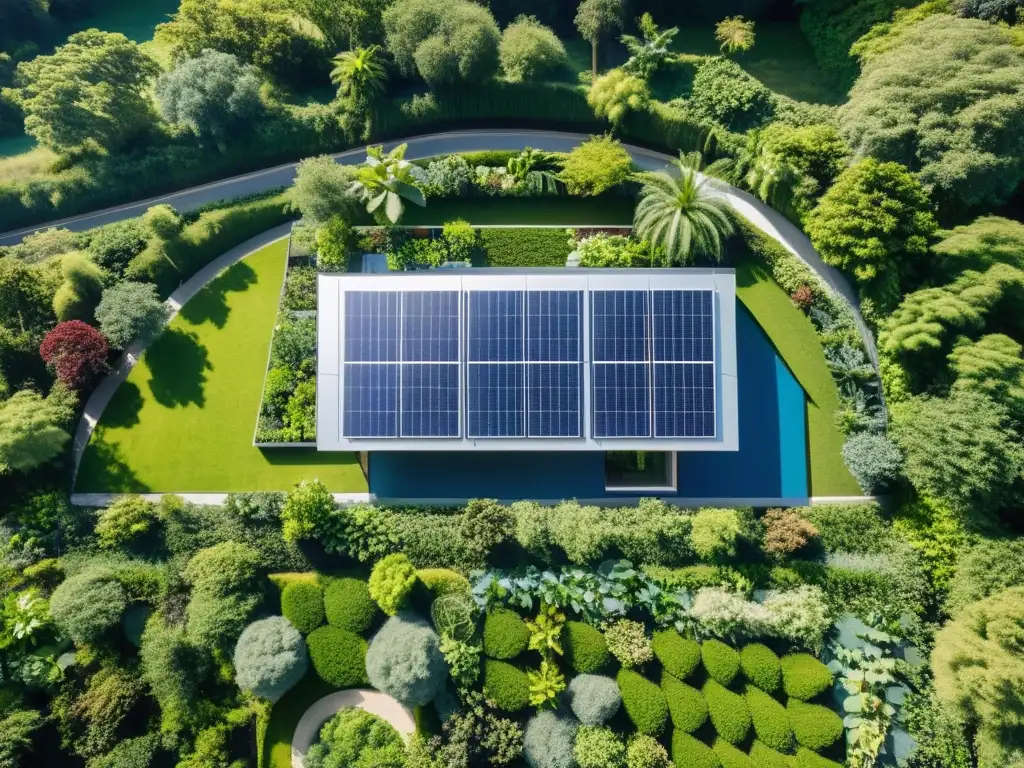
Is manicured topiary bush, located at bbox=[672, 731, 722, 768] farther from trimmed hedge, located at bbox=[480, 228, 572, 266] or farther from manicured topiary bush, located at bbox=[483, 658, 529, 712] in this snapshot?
trimmed hedge, located at bbox=[480, 228, 572, 266]

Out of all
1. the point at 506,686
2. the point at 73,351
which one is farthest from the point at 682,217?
the point at 73,351

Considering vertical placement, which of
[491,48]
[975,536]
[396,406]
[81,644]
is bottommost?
[81,644]

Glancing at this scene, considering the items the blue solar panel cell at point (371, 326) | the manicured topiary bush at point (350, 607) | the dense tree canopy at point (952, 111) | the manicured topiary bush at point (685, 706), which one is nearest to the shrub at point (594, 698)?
the manicured topiary bush at point (685, 706)

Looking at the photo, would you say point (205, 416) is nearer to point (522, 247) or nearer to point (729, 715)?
point (522, 247)

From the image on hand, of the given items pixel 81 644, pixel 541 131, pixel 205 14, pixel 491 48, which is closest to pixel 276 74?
pixel 205 14

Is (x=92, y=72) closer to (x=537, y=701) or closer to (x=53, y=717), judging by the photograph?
(x=53, y=717)

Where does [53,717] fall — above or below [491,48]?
below

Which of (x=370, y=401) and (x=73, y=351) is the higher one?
(x=73, y=351)
